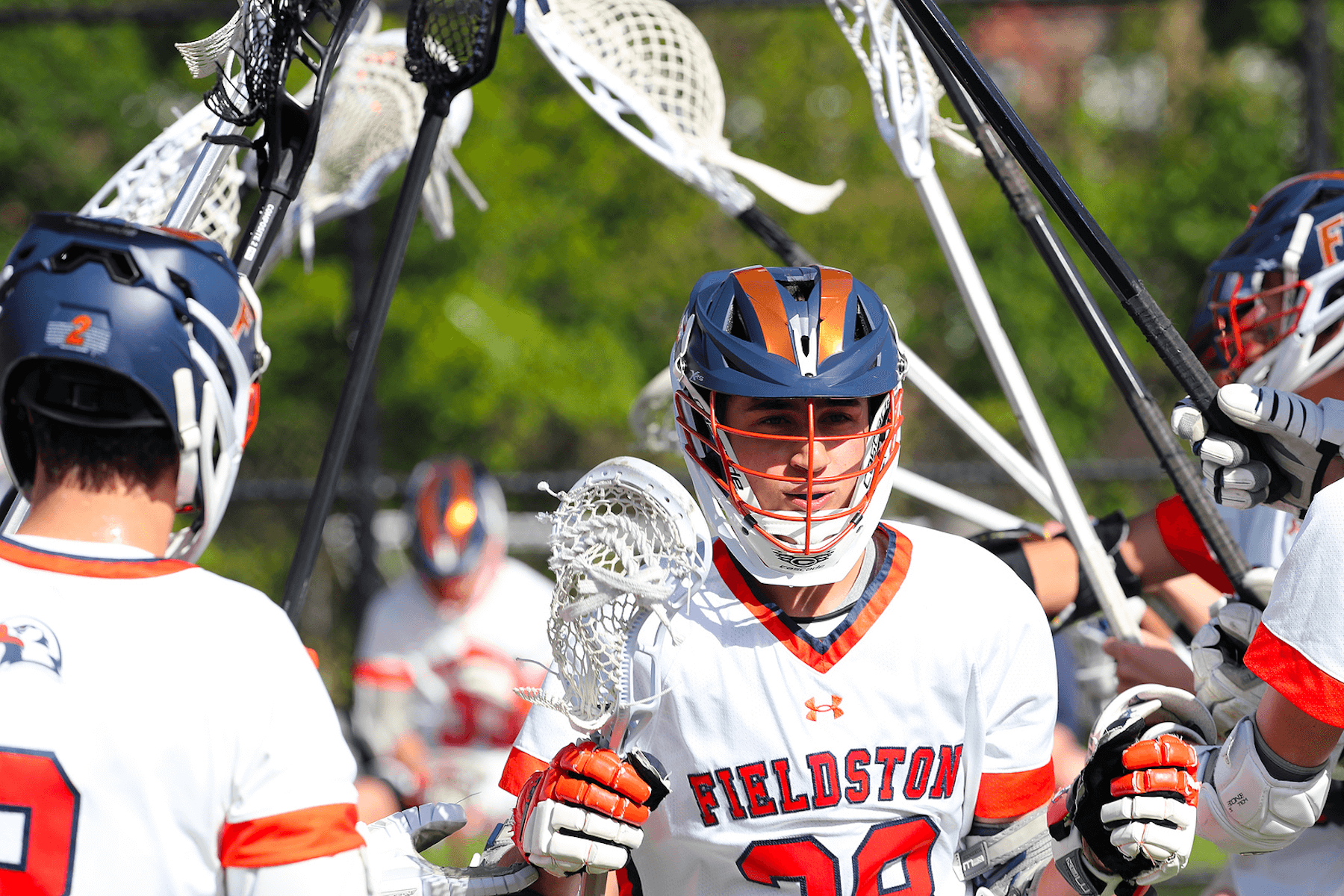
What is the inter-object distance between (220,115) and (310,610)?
8.95m

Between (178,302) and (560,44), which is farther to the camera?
(560,44)

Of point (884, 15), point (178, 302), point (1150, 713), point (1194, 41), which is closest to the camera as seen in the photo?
point (178, 302)

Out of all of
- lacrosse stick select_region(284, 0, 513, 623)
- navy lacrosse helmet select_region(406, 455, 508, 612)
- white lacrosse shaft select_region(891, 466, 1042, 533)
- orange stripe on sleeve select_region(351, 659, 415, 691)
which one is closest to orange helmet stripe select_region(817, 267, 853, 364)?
lacrosse stick select_region(284, 0, 513, 623)

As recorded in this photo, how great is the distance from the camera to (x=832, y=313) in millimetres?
2428

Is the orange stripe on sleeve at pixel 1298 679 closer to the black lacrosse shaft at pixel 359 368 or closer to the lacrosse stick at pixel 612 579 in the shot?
the lacrosse stick at pixel 612 579

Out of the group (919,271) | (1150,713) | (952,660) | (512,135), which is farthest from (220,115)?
(919,271)

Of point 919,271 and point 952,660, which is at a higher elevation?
point 952,660

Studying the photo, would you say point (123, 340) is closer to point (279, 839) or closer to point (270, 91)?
point (279, 839)

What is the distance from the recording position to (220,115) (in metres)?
2.63

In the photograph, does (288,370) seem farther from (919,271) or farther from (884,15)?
(884,15)

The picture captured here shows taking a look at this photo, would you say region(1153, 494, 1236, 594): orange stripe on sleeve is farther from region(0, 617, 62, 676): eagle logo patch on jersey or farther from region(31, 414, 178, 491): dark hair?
region(0, 617, 62, 676): eagle logo patch on jersey

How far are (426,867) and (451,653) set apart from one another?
4.63 metres

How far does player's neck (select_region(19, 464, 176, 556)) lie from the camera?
67.5 inches

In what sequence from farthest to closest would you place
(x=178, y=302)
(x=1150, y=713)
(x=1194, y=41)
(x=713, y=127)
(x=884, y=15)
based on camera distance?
(x=1194, y=41) → (x=713, y=127) → (x=884, y=15) → (x=1150, y=713) → (x=178, y=302)
